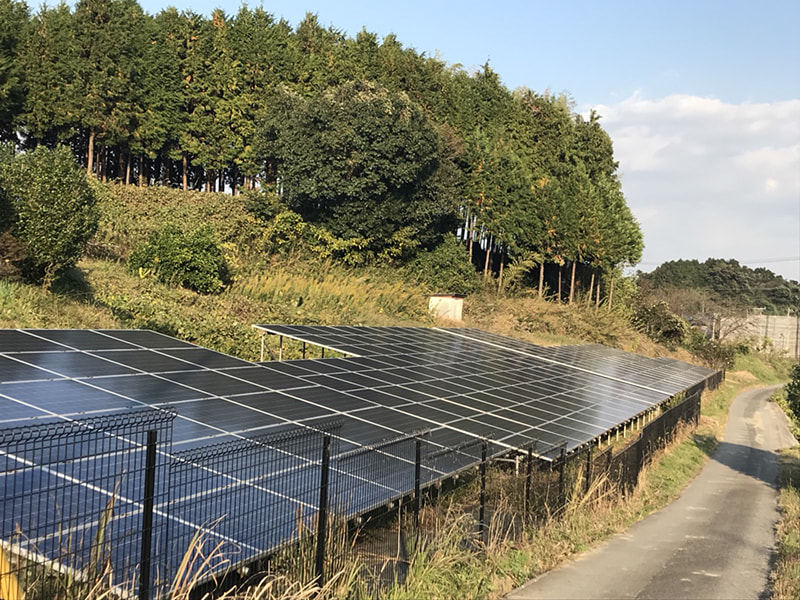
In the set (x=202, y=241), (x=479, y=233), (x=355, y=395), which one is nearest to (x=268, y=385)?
(x=355, y=395)

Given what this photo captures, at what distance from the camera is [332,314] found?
29.2 metres

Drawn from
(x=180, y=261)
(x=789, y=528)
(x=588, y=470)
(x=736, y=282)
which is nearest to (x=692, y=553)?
(x=588, y=470)

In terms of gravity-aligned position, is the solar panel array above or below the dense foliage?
below

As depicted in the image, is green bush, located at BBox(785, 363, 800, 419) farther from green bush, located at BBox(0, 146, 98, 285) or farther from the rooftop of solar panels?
green bush, located at BBox(0, 146, 98, 285)

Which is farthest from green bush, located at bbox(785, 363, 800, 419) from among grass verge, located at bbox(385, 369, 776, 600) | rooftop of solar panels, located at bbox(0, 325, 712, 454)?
grass verge, located at bbox(385, 369, 776, 600)

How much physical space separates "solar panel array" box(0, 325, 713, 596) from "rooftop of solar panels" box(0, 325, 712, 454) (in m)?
0.03

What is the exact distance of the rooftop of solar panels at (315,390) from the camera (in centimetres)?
892

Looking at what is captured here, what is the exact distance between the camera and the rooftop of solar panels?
29.3 feet

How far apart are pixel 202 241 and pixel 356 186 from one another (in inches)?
616

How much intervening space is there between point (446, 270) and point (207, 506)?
3928 cm

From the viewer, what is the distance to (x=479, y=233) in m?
52.7

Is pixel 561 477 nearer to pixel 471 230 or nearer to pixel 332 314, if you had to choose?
pixel 332 314

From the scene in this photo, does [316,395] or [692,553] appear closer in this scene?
[692,553]

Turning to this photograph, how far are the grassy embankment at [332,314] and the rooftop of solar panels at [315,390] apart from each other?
179 cm
